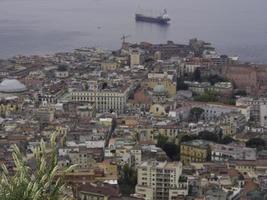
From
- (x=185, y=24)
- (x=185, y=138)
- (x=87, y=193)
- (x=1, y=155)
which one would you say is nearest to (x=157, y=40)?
(x=185, y=24)

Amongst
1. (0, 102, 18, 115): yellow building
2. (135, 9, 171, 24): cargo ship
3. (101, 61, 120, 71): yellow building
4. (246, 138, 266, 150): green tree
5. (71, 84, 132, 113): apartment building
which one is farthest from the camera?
(135, 9, 171, 24): cargo ship

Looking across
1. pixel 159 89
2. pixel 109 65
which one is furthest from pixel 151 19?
pixel 159 89

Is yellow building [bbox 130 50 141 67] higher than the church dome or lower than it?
higher

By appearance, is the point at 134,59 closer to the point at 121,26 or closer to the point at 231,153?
the point at 231,153

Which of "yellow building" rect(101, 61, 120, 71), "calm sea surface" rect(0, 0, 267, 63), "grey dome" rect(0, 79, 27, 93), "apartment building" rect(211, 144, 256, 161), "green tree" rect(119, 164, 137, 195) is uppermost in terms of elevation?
"calm sea surface" rect(0, 0, 267, 63)

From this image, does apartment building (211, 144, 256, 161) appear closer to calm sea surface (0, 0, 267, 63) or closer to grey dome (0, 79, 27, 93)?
grey dome (0, 79, 27, 93)

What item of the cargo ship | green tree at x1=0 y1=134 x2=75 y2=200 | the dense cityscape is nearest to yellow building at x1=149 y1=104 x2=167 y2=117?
the dense cityscape
